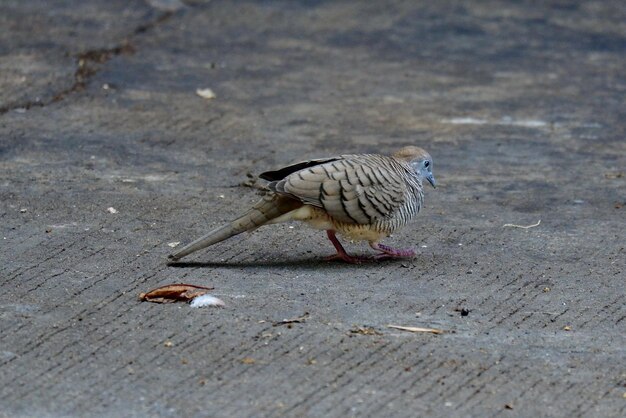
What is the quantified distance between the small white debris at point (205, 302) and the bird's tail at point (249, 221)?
17.4 inches

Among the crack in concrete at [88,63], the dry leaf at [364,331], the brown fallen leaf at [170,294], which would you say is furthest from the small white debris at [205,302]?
the crack in concrete at [88,63]

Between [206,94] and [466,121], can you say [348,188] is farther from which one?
[206,94]

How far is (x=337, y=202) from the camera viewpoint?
539cm

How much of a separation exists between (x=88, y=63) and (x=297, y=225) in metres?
3.60

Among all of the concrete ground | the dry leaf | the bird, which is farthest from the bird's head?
the dry leaf

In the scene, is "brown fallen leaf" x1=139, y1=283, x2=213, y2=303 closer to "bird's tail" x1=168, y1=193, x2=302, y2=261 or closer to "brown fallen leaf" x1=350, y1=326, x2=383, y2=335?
"bird's tail" x1=168, y1=193, x2=302, y2=261

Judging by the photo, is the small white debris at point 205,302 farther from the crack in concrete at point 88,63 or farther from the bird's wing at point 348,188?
the crack in concrete at point 88,63

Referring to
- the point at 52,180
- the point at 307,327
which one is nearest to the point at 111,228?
the point at 52,180

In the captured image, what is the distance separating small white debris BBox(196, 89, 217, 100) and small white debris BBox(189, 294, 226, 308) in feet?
12.4

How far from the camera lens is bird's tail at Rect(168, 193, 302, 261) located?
5.37 metres

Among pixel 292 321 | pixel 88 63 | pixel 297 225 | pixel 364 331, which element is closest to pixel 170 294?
pixel 292 321

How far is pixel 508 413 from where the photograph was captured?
13.6ft

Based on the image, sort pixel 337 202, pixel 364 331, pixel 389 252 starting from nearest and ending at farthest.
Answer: pixel 364 331 → pixel 337 202 → pixel 389 252

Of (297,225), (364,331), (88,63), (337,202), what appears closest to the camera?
(364,331)
